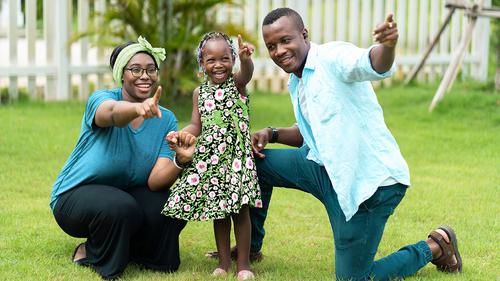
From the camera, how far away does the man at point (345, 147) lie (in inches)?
179

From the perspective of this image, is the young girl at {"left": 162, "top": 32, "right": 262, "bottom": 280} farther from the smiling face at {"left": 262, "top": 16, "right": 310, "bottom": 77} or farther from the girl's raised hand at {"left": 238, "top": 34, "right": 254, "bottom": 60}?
the smiling face at {"left": 262, "top": 16, "right": 310, "bottom": 77}

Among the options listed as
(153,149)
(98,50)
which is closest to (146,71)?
(153,149)

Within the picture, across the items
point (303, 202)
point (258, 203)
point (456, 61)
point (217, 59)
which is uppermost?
point (217, 59)

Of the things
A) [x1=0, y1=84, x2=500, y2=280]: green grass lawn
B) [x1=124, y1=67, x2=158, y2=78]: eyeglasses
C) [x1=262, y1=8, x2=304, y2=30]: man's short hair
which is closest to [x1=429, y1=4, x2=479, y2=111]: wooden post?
[x1=0, y1=84, x2=500, y2=280]: green grass lawn

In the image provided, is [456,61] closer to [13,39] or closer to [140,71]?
[13,39]

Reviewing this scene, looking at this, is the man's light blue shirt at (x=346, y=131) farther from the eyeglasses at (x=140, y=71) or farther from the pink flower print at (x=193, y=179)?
the eyeglasses at (x=140, y=71)

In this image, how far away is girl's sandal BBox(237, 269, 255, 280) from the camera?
16.3 feet

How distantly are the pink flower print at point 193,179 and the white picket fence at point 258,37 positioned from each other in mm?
5920

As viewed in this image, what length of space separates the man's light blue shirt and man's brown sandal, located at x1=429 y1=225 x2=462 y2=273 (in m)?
0.58

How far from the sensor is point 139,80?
5.17m

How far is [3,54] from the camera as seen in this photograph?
14.9 metres

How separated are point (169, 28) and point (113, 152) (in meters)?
5.41

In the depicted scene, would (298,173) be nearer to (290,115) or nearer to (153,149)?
(153,149)

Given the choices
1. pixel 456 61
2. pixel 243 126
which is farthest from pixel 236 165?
pixel 456 61
